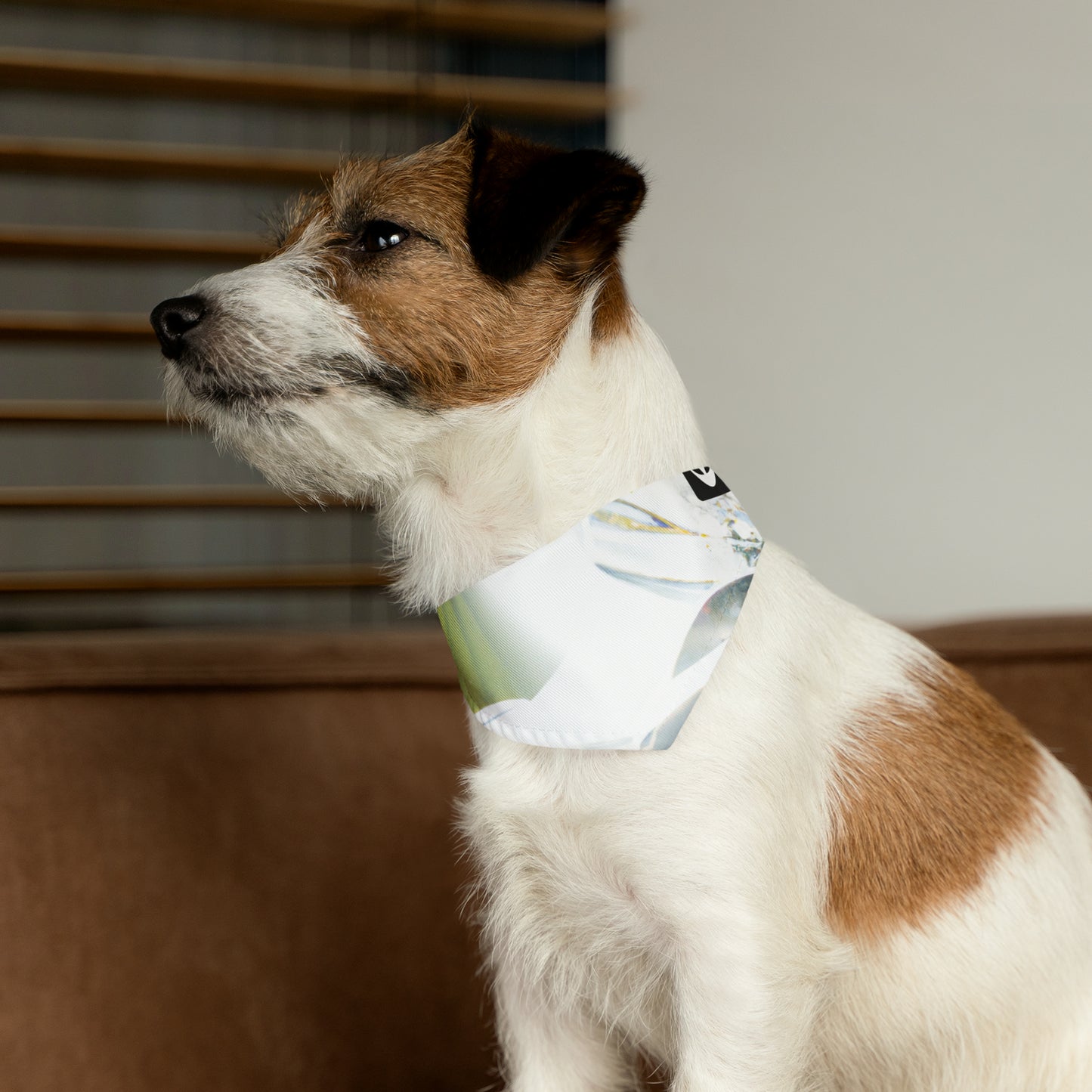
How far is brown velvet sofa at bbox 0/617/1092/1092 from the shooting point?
1.27m

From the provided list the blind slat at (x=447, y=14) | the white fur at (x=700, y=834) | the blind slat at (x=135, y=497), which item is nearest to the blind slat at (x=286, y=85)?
the blind slat at (x=447, y=14)

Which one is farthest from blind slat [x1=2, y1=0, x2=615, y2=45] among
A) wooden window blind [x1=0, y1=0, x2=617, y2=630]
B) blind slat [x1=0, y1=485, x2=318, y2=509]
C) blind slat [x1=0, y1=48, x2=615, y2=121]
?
blind slat [x1=0, y1=485, x2=318, y2=509]

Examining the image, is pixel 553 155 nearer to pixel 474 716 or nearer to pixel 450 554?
pixel 450 554

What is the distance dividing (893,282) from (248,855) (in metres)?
1.68

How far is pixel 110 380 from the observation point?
4.38 meters

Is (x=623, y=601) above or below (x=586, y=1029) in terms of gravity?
above

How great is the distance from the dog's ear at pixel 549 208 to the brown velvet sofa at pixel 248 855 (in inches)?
27.3

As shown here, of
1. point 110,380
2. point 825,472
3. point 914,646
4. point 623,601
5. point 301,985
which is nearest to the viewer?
point 623,601

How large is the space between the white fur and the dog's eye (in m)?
0.08

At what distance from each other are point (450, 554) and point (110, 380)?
3764 mm

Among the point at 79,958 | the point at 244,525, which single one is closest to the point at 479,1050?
the point at 79,958

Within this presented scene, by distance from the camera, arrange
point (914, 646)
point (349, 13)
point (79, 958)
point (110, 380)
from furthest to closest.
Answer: point (110, 380), point (349, 13), point (79, 958), point (914, 646)

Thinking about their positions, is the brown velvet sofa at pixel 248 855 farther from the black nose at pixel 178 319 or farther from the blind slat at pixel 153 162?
the blind slat at pixel 153 162

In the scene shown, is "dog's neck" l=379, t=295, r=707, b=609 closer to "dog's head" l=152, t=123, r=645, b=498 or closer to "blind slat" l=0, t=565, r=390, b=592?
"dog's head" l=152, t=123, r=645, b=498
